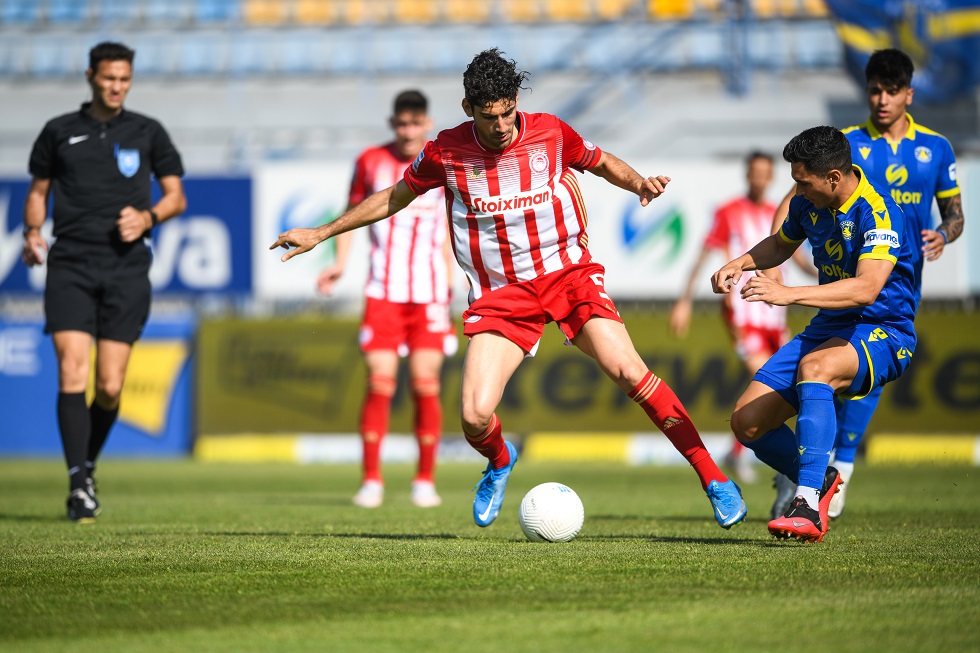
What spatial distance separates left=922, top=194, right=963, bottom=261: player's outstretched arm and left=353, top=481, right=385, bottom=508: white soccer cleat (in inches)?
143

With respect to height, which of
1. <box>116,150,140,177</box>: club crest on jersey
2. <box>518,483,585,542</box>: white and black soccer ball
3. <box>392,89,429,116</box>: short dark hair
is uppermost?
<box>392,89,429,116</box>: short dark hair

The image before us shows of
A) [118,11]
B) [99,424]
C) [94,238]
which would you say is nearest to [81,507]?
[99,424]

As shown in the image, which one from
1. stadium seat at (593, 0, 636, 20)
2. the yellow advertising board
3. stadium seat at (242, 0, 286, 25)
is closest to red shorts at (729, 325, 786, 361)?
the yellow advertising board

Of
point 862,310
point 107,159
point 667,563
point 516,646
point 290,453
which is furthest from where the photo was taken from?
point 290,453

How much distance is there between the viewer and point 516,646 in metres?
3.43

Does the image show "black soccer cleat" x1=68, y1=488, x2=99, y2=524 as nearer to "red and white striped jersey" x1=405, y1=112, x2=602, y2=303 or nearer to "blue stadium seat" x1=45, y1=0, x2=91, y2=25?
"red and white striped jersey" x1=405, y1=112, x2=602, y2=303

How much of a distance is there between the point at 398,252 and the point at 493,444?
9.30 feet

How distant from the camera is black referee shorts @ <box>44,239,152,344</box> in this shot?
7.21 m

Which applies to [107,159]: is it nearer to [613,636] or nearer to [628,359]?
[628,359]

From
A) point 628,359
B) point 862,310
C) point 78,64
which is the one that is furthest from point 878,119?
point 78,64

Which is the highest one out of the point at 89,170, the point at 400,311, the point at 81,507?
the point at 89,170

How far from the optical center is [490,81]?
5.51m

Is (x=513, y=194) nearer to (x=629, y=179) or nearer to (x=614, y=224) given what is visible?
(x=629, y=179)

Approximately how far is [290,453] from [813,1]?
43.8ft
